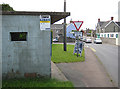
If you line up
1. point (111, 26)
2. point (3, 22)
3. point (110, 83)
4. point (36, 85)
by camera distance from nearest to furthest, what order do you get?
point (36, 85), point (3, 22), point (110, 83), point (111, 26)

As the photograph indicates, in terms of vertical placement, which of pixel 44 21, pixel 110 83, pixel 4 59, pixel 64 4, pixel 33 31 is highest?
pixel 64 4

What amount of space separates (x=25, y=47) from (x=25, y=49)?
81mm

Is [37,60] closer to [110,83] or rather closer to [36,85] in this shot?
[36,85]

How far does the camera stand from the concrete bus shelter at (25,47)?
575 centimetres

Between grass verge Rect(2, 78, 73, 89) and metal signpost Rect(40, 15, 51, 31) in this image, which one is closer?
grass verge Rect(2, 78, 73, 89)

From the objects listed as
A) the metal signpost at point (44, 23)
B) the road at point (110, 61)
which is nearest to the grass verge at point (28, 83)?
the metal signpost at point (44, 23)

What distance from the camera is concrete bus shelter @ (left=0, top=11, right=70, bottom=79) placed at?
5.75 m

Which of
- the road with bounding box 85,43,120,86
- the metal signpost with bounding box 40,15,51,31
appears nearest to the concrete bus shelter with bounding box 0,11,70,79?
the metal signpost with bounding box 40,15,51,31

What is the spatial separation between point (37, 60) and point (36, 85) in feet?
3.85

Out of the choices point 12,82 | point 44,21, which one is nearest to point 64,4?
point 44,21

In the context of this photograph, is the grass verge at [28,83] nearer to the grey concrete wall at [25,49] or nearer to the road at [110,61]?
the grey concrete wall at [25,49]

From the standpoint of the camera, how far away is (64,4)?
15852 mm

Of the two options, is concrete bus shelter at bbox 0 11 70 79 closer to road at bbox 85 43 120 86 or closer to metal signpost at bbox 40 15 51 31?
metal signpost at bbox 40 15 51 31

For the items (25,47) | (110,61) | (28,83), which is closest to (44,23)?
(25,47)
